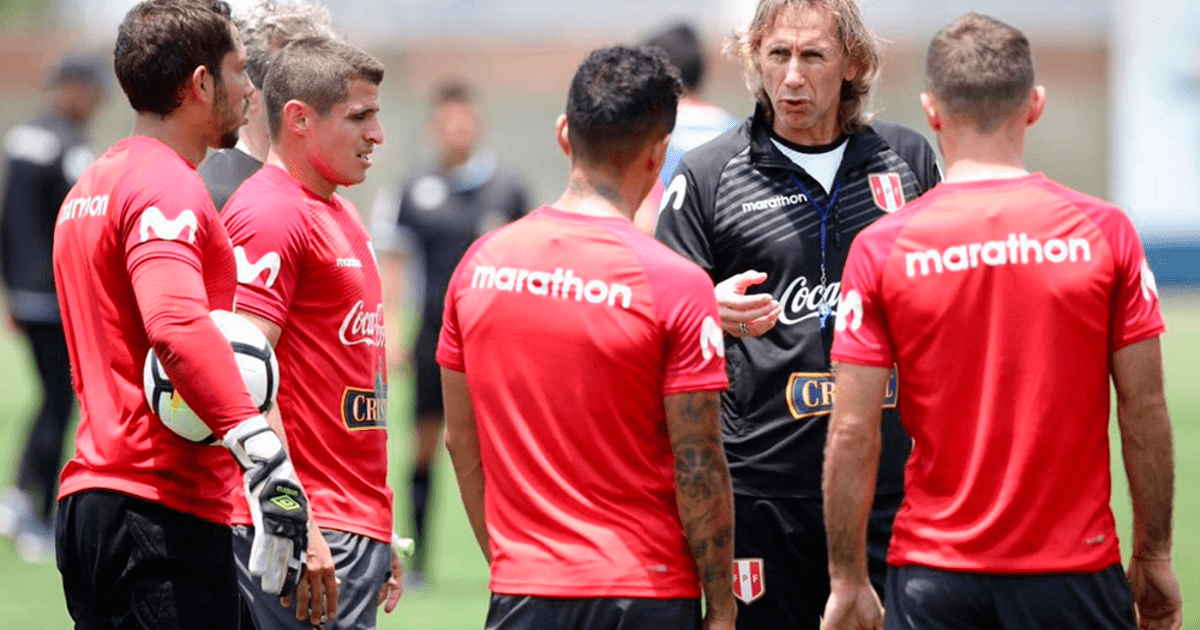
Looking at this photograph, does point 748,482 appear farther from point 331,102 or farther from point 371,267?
point 331,102

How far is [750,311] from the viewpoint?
4738 millimetres

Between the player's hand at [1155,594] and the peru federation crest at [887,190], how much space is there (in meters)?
1.38

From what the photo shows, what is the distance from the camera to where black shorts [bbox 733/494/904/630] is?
5.22m

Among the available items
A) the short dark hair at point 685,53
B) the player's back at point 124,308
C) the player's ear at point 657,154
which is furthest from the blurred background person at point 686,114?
the player's back at point 124,308

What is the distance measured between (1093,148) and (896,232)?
32.9m

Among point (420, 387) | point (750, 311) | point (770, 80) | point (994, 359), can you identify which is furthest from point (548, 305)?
point (420, 387)

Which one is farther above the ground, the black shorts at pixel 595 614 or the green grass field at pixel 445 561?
the black shorts at pixel 595 614

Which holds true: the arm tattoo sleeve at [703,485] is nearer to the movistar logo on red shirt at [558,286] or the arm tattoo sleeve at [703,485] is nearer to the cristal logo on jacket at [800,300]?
the movistar logo on red shirt at [558,286]

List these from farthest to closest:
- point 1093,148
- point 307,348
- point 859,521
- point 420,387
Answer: point 1093,148 → point 420,387 → point 307,348 → point 859,521

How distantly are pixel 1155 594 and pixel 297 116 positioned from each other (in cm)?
276

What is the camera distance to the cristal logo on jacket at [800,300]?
5207mm

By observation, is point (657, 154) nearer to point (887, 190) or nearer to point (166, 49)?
point (887, 190)

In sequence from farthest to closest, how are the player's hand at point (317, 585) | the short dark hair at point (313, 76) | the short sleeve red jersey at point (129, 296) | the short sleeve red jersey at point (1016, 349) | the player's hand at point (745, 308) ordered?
the short dark hair at point (313, 76), the player's hand at point (745, 308), the player's hand at point (317, 585), the short sleeve red jersey at point (129, 296), the short sleeve red jersey at point (1016, 349)

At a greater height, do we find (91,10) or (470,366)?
(470,366)
